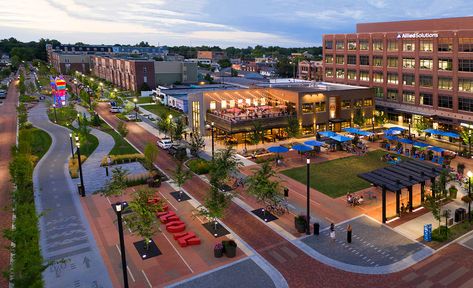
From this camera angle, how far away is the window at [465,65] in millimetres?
64312

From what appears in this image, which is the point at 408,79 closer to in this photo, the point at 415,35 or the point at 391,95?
the point at 391,95

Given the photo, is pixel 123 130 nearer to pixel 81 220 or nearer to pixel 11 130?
pixel 11 130

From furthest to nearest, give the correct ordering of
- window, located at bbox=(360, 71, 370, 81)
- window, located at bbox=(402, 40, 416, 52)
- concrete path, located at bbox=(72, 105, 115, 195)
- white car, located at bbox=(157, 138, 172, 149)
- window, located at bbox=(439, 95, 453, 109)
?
1. window, located at bbox=(360, 71, 370, 81)
2. window, located at bbox=(402, 40, 416, 52)
3. window, located at bbox=(439, 95, 453, 109)
4. white car, located at bbox=(157, 138, 172, 149)
5. concrete path, located at bbox=(72, 105, 115, 195)

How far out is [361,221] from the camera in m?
34.0

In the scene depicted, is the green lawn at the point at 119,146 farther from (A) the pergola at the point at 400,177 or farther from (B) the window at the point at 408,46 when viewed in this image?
(B) the window at the point at 408,46

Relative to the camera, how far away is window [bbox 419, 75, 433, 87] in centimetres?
7212

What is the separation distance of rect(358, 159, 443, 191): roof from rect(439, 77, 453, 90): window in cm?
3833

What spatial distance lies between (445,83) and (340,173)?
35.5 meters

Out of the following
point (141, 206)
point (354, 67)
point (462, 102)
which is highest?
point (354, 67)

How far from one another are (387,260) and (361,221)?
22.4 feet

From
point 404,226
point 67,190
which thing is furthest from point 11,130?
point 404,226

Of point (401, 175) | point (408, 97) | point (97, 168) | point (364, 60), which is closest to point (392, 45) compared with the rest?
point (364, 60)

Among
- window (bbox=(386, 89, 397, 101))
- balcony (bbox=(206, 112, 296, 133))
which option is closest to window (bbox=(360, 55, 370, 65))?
window (bbox=(386, 89, 397, 101))

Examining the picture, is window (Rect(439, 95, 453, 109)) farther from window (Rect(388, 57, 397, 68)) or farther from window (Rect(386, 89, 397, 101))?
window (Rect(388, 57, 397, 68))
